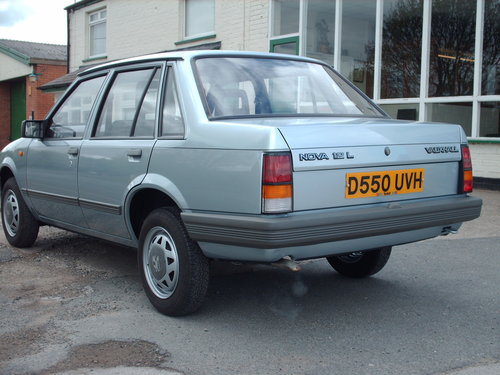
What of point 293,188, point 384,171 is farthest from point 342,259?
point 293,188

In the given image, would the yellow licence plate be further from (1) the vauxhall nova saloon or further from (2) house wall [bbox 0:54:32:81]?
(2) house wall [bbox 0:54:32:81]

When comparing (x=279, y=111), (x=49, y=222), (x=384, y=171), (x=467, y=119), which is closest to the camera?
(x=384, y=171)

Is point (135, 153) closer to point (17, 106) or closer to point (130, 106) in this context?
point (130, 106)

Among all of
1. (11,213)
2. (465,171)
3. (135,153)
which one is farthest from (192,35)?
(465,171)

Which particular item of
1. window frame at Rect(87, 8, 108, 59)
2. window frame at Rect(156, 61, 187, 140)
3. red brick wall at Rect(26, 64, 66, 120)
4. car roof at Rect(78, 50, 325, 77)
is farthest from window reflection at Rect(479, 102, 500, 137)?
red brick wall at Rect(26, 64, 66, 120)

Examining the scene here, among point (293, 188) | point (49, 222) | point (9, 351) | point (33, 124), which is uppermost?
point (33, 124)

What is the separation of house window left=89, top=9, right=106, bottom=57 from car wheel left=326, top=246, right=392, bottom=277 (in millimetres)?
17085

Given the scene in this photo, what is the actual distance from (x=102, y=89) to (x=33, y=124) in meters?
1.06

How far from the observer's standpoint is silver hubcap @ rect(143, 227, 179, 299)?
396cm

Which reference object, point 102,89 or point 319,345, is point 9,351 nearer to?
point 319,345

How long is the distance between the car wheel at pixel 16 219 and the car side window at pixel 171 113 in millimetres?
2428

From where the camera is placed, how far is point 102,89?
192 inches

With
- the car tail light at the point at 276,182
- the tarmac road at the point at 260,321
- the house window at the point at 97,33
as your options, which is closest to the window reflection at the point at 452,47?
the tarmac road at the point at 260,321

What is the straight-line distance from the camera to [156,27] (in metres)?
17.7
